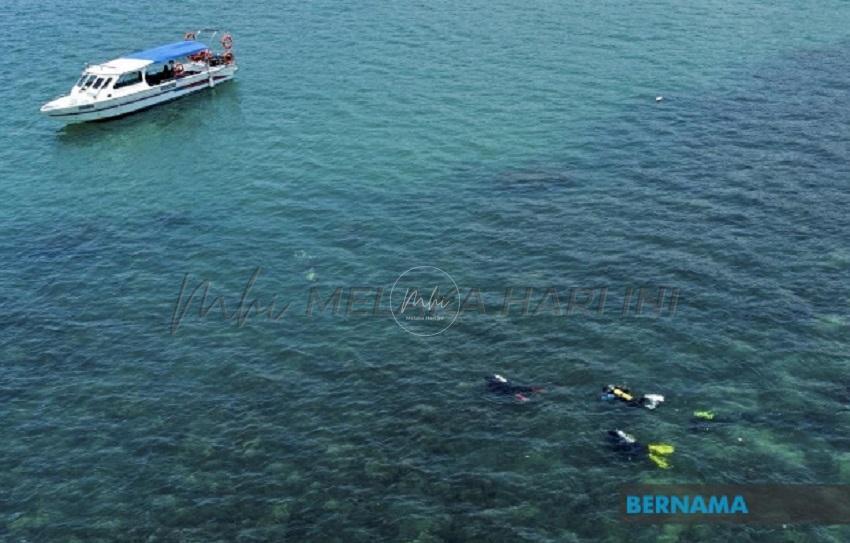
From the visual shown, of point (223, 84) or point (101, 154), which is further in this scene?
point (223, 84)

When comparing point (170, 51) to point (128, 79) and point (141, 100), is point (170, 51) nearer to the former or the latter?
point (128, 79)

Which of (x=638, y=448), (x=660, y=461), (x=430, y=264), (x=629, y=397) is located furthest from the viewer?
(x=430, y=264)

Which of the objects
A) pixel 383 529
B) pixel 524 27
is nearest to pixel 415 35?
pixel 524 27

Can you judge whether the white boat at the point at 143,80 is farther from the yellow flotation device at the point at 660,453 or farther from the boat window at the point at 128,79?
the yellow flotation device at the point at 660,453

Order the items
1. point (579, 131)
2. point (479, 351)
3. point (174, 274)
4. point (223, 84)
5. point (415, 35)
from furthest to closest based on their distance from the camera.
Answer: point (415, 35), point (223, 84), point (579, 131), point (174, 274), point (479, 351)

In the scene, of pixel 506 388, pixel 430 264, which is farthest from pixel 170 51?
pixel 506 388

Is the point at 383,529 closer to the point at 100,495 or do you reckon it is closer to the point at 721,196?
the point at 100,495
